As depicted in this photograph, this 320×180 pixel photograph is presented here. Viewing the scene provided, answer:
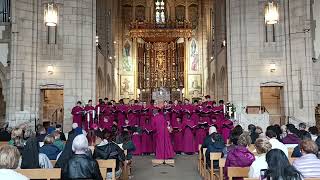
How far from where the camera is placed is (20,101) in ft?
59.2

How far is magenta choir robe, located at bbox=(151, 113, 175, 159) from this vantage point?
40.3 feet

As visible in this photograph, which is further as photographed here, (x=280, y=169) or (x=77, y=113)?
(x=77, y=113)

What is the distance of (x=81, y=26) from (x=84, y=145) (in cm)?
1467

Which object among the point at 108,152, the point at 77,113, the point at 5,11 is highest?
the point at 5,11

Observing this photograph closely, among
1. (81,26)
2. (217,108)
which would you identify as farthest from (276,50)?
(81,26)

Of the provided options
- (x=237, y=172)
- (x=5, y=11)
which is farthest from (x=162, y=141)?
(x=5, y=11)

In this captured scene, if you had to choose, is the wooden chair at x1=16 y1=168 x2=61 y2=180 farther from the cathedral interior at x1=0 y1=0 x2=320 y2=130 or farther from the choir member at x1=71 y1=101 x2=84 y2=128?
the cathedral interior at x1=0 y1=0 x2=320 y2=130

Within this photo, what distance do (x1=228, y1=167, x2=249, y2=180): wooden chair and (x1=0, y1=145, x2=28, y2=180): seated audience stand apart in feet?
11.2

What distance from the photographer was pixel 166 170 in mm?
11148

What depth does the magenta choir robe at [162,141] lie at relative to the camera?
40.3ft

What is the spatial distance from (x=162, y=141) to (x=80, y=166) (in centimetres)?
710

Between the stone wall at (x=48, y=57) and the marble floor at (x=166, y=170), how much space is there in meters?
6.83

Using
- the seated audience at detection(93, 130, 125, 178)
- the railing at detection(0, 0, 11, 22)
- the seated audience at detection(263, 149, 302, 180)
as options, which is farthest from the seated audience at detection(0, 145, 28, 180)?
the railing at detection(0, 0, 11, 22)

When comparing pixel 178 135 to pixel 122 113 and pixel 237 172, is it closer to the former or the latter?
pixel 122 113
